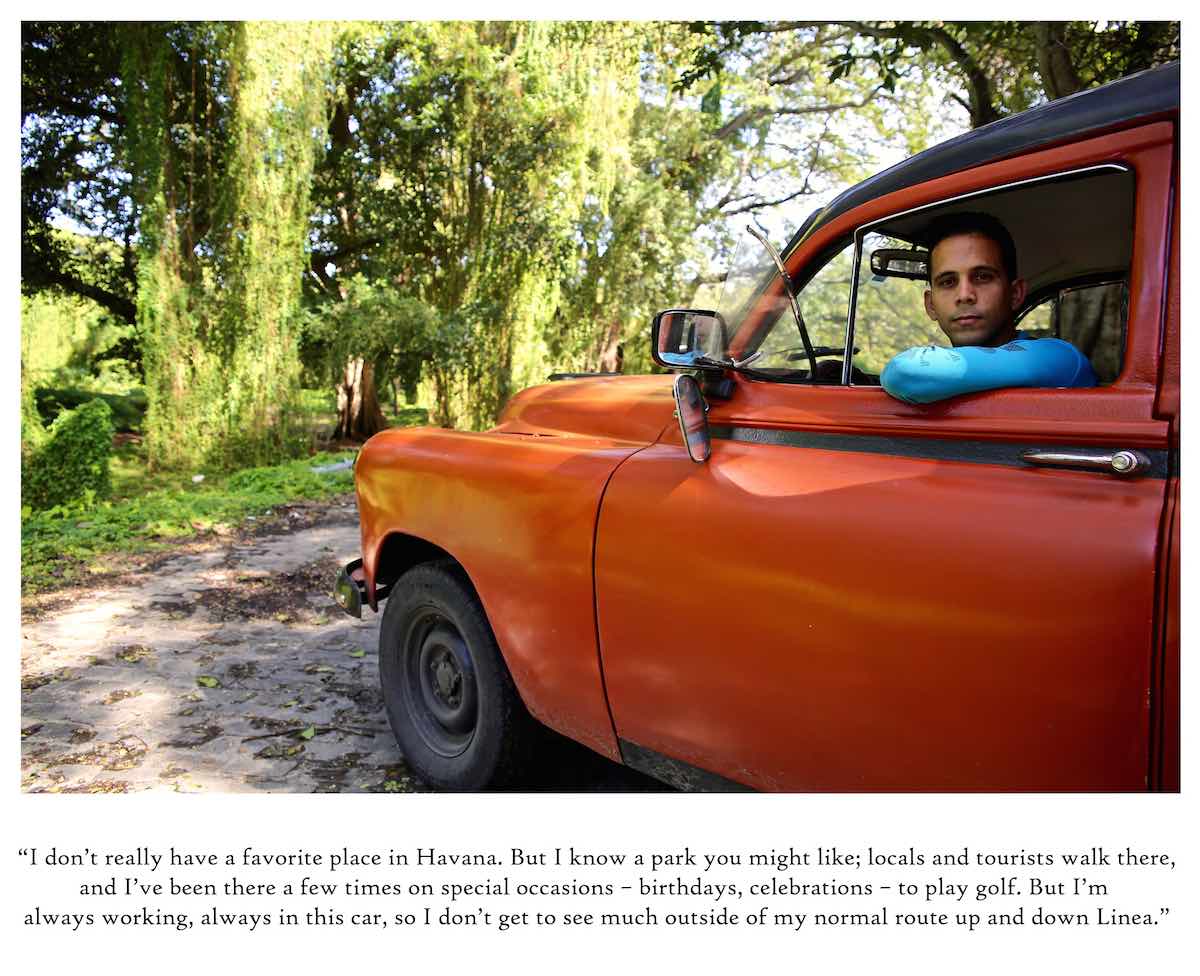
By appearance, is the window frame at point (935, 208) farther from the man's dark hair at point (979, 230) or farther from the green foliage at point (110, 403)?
the green foliage at point (110, 403)

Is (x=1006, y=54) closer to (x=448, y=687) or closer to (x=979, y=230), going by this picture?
(x=979, y=230)

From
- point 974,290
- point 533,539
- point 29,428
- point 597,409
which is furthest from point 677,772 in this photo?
point 29,428

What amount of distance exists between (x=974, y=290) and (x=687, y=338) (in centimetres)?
70

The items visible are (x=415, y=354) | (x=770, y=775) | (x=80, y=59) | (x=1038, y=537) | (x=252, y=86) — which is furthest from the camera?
(x=415, y=354)

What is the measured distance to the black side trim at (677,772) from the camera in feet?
6.43

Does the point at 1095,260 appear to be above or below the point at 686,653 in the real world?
above

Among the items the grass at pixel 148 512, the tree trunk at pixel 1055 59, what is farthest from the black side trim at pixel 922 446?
the grass at pixel 148 512

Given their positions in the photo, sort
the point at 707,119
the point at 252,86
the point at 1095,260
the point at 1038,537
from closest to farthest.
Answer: the point at 1038,537
the point at 1095,260
the point at 252,86
the point at 707,119

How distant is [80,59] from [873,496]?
519 inches

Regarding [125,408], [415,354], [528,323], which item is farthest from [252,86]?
[125,408]

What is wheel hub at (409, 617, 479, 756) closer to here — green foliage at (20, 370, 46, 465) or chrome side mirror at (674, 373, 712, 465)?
chrome side mirror at (674, 373, 712, 465)

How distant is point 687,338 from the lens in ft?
7.24

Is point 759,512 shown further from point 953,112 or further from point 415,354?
point 415,354

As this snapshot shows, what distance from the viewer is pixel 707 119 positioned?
55.0 feet
